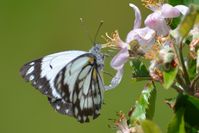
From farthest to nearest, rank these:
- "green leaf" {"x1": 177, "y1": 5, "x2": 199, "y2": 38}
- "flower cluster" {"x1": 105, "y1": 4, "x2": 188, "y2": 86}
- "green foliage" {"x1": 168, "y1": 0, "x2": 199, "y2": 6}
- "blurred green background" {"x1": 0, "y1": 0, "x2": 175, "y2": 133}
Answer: "blurred green background" {"x1": 0, "y1": 0, "x2": 175, "y2": 133}, "green foliage" {"x1": 168, "y1": 0, "x2": 199, "y2": 6}, "flower cluster" {"x1": 105, "y1": 4, "x2": 188, "y2": 86}, "green leaf" {"x1": 177, "y1": 5, "x2": 199, "y2": 38}

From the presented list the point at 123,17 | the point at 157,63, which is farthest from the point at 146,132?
the point at 123,17

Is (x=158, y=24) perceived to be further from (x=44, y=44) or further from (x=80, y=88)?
(x=44, y=44)

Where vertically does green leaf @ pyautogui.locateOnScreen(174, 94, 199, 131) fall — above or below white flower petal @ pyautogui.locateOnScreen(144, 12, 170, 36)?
below

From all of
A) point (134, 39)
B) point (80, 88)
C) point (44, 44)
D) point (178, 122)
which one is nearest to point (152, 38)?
point (134, 39)

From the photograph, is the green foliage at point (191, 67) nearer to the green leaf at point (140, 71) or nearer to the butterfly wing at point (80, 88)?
the green leaf at point (140, 71)

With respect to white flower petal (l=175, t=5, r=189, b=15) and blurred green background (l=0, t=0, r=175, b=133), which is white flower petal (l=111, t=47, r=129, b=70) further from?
blurred green background (l=0, t=0, r=175, b=133)

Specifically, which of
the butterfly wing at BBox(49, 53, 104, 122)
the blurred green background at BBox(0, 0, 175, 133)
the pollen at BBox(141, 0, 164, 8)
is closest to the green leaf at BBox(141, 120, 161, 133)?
the pollen at BBox(141, 0, 164, 8)
